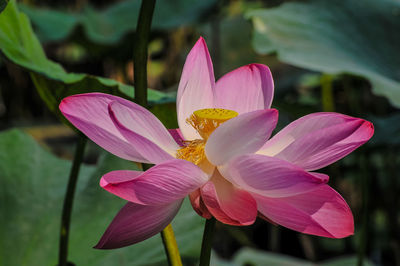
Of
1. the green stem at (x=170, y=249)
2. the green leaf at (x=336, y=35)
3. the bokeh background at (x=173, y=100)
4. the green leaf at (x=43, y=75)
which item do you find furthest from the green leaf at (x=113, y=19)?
the green stem at (x=170, y=249)

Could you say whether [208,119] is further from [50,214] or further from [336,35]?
[336,35]

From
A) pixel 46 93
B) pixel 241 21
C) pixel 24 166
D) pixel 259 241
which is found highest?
pixel 46 93

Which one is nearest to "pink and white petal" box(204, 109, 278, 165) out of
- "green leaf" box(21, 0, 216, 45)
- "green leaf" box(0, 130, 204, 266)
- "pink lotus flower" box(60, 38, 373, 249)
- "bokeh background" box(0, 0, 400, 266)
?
"pink lotus flower" box(60, 38, 373, 249)

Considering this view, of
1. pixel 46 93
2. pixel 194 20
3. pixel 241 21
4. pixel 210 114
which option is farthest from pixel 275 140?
pixel 241 21

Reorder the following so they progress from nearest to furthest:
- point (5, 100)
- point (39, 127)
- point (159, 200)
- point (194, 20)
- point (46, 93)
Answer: point (159, 200) → point (46, 93) → point (194, 20) → point (39, 127) → point (5, 100)

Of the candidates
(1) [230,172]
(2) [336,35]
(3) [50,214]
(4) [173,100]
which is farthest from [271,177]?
(2) [336,35]

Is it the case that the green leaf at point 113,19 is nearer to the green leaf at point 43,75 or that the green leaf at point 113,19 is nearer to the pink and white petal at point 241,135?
the green leaf at point 43,75

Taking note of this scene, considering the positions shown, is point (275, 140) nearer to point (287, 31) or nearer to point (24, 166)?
point (24, 166)
